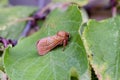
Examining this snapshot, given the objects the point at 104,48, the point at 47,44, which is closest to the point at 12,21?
the point at 47,44

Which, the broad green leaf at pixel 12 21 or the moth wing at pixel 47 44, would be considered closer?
the moth wing at pixel 47 44

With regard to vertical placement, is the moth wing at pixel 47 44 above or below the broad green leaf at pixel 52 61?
above

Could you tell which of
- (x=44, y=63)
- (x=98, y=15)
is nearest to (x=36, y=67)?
(x=44, y=63)

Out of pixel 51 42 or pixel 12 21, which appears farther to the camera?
pixel 12 21

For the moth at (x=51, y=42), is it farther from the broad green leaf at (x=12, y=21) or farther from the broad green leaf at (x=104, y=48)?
the broad green leaf at (x=12, y=21)

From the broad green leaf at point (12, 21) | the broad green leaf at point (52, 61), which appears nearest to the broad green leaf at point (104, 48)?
the broad green leaf at point (52, 61)

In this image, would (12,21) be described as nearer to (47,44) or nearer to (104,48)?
(47,44)
